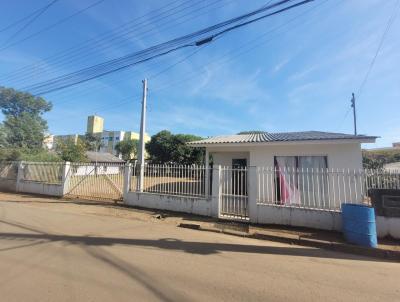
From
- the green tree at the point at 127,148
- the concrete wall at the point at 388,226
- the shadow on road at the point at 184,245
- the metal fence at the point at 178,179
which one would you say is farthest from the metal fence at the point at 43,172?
the green tree at the point at 127,148

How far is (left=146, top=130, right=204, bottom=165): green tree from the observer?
→ 34.3 meters

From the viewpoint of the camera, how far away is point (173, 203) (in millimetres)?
10305

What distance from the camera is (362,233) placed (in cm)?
618

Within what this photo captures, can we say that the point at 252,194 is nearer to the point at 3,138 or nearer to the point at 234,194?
the point at 234,194

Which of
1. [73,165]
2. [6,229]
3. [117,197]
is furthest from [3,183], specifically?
[6,229]

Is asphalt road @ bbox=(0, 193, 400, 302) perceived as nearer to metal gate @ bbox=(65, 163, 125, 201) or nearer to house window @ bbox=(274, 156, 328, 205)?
house window @ bbox=(274, 156, 328, 205)

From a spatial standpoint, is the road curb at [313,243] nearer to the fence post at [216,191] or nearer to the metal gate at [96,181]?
the fence post at [216,191]

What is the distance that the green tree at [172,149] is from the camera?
112ft

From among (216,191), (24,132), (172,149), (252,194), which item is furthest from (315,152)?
(24,132)

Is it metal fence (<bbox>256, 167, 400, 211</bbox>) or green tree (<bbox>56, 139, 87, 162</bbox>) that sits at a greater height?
green tree (<bbox>56, 139, 87, 162</bbox>)

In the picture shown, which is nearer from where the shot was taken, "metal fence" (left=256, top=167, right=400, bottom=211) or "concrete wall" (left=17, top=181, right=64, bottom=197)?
"metal fence" (left=256, top=167, right=400, bottom=211)

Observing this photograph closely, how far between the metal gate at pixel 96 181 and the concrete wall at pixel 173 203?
127 centimetres

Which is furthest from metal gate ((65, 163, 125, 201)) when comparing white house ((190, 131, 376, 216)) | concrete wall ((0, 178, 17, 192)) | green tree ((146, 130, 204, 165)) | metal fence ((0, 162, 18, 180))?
green tree ((146, 130, 204, 165))

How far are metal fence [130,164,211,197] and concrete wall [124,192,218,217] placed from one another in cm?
24
